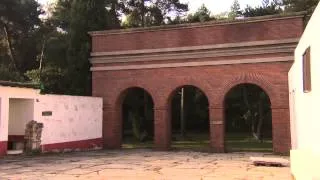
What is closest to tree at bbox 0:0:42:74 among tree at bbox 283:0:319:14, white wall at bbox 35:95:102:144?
white wall at bbox 35:95:102:144

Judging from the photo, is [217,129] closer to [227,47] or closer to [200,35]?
[227,47]

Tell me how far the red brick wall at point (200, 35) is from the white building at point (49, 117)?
3113mm

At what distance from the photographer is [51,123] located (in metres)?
20.9

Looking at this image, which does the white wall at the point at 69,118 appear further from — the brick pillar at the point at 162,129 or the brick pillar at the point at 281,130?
the brick pillar at the point at 281,130

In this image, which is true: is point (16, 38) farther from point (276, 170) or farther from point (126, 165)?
point (276, 170)

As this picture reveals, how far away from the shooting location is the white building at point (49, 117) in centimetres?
1883

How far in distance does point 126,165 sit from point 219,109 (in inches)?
273

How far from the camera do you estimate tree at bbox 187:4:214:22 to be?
118 ft

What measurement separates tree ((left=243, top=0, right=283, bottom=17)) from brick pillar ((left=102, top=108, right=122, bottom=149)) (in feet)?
52.5

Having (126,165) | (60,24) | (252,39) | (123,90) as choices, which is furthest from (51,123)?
(60,24)

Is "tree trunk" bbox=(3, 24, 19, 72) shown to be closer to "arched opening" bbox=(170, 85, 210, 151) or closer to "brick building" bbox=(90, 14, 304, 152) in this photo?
"arched opening" bbox=(170, 85, 210, 151)

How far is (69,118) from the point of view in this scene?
72.4 feet

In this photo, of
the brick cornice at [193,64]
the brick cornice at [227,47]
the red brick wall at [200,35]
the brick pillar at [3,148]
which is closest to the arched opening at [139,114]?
the brick cornice at [193,64]

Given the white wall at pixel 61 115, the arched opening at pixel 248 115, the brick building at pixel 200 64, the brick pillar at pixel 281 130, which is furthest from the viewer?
the arched opening at pixel 248 115
